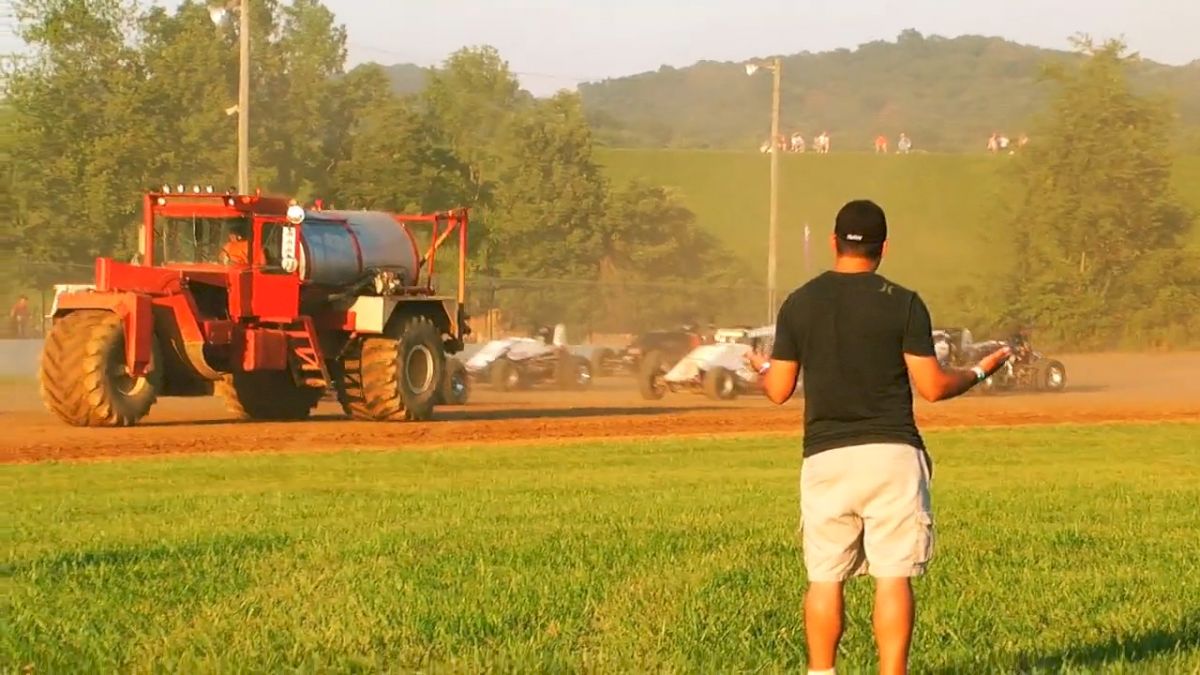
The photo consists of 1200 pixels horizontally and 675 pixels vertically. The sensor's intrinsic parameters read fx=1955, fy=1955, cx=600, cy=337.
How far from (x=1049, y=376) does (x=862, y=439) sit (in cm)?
4589

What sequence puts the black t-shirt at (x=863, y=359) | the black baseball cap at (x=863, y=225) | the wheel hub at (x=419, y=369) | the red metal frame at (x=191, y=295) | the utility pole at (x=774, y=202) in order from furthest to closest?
the utility pole at (x=774, y=202), the wheel hub at (x=419, y=369), the red metal frame at (x=191, y=295), the black baseball cap at (x=863, y=225), the black t-shirt at (x=863, y=359)

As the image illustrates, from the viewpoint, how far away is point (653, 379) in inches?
1681

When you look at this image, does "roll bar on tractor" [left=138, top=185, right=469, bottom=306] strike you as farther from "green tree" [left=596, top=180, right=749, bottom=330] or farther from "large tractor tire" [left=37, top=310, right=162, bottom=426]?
"green tree" [left=596, top=180, right=749, bottom=330]

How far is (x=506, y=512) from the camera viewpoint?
14938 millimetres

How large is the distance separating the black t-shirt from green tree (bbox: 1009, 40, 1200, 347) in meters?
70.4

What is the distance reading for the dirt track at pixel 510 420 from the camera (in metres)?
25.4

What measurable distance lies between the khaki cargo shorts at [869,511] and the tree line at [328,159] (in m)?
37.6

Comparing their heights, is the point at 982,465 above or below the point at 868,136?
below

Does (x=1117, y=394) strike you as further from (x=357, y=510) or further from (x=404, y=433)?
(x=357, y=510)

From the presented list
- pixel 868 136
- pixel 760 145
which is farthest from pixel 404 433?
pixel 868 136

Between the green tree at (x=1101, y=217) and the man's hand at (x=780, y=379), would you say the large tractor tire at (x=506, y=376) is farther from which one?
the man's hand at (x=780, y=379)

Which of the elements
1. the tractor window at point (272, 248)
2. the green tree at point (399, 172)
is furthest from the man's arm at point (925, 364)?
the green tree at point (399, 172)

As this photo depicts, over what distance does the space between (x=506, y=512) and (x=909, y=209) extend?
3917 inches

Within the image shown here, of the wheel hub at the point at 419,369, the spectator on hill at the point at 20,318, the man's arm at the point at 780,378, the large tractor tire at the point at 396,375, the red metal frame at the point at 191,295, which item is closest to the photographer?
the man's arm at the point at 780,378
